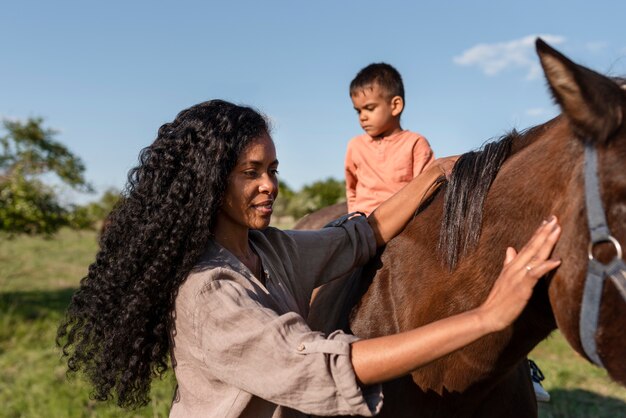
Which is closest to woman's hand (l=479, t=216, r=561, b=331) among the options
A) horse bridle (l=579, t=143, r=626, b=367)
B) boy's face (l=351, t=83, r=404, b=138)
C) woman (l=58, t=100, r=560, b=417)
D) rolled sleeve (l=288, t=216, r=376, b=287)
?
woman (l=58, t=100, r=560, b=417)

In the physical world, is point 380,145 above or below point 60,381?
above

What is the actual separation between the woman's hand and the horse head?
0.04 meters

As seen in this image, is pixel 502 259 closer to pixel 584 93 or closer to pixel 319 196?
pixel 584 93

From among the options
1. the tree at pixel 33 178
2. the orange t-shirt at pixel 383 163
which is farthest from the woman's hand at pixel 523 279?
the tree at pixel 33 178

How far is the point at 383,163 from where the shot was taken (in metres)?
3.29

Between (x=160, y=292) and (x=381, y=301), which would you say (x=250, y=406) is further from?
(x=381, y=301)

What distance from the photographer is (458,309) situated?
193 cm

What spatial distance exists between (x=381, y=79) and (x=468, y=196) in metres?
1.66

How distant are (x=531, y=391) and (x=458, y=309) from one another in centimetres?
82

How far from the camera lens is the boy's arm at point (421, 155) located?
10.3 feet

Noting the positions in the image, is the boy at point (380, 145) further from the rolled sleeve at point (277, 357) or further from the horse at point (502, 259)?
the rolled sleeve at point (277, 357)

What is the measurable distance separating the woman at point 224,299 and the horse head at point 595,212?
0.08 metres

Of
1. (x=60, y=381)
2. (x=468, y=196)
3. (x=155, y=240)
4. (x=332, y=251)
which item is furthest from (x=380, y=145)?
(x=60, y=381)

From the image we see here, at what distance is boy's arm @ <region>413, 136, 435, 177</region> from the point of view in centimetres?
315
